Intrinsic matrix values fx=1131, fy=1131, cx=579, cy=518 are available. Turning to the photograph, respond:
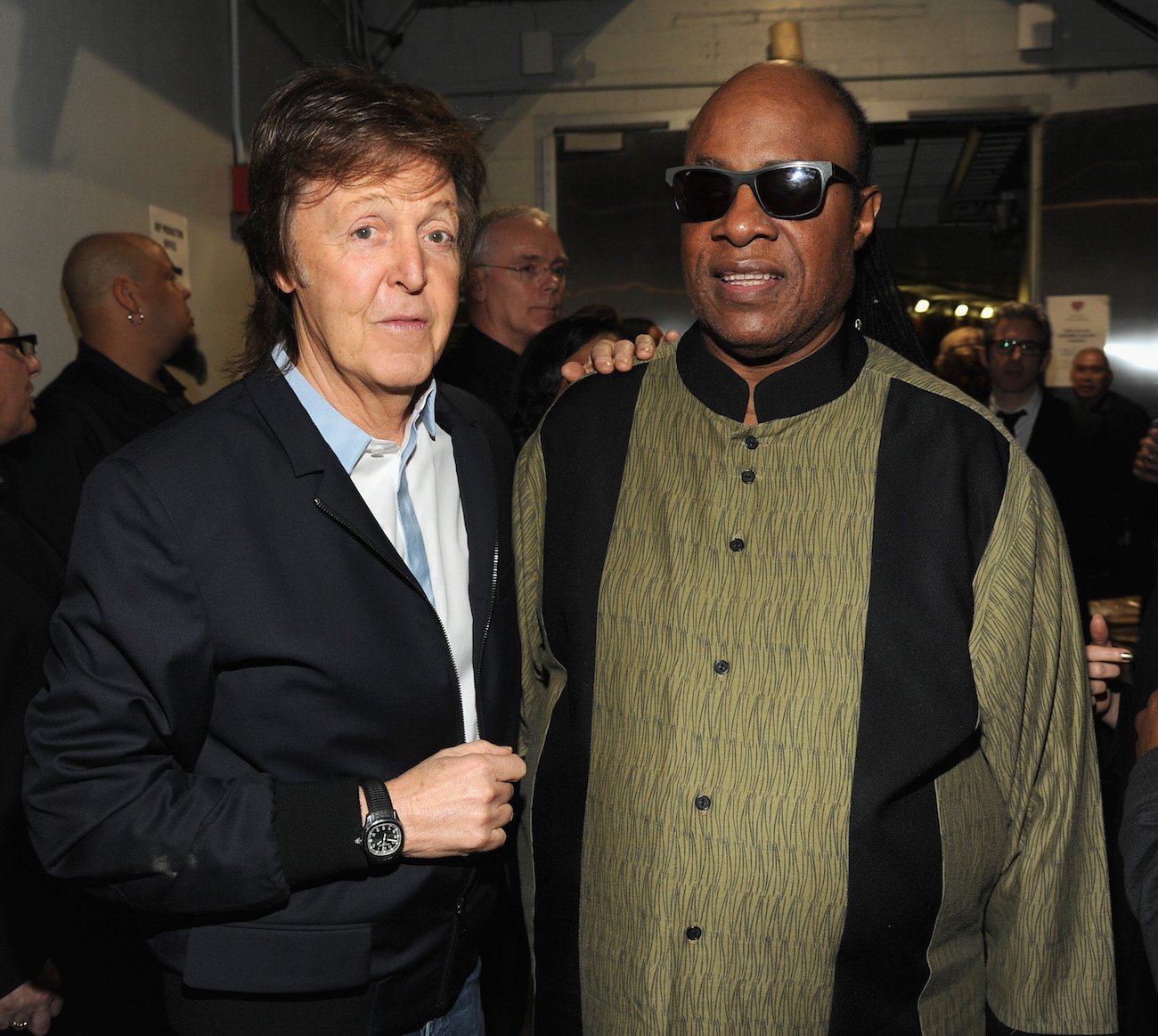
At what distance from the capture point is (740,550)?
62.8 inches

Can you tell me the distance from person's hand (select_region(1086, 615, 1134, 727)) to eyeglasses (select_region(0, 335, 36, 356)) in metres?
2.47

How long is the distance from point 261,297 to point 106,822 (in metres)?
0.77

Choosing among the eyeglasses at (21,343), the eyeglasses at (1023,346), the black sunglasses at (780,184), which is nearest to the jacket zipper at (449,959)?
the black sunglasses at (780,184)

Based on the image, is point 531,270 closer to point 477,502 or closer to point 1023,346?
point 1023,346

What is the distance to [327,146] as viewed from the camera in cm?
146

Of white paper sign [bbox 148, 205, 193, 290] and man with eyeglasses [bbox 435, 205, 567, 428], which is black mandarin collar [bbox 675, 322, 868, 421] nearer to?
man with eyeglasses [bbox 435, 205, 567, 428]

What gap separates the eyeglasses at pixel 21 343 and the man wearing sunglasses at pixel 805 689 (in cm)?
178

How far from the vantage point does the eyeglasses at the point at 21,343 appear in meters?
2.77

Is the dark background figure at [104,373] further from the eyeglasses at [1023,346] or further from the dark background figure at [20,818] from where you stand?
the eyeglasses at [1023,346]

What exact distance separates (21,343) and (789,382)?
207 cm

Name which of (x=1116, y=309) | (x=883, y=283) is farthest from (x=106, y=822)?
(x=1116, y=309)

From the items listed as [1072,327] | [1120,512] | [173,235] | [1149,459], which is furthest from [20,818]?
[1072,327]

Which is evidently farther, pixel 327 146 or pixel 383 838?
pixel 327 146

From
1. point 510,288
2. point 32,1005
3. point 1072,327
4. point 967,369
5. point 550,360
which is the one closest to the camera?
point 32,1005
